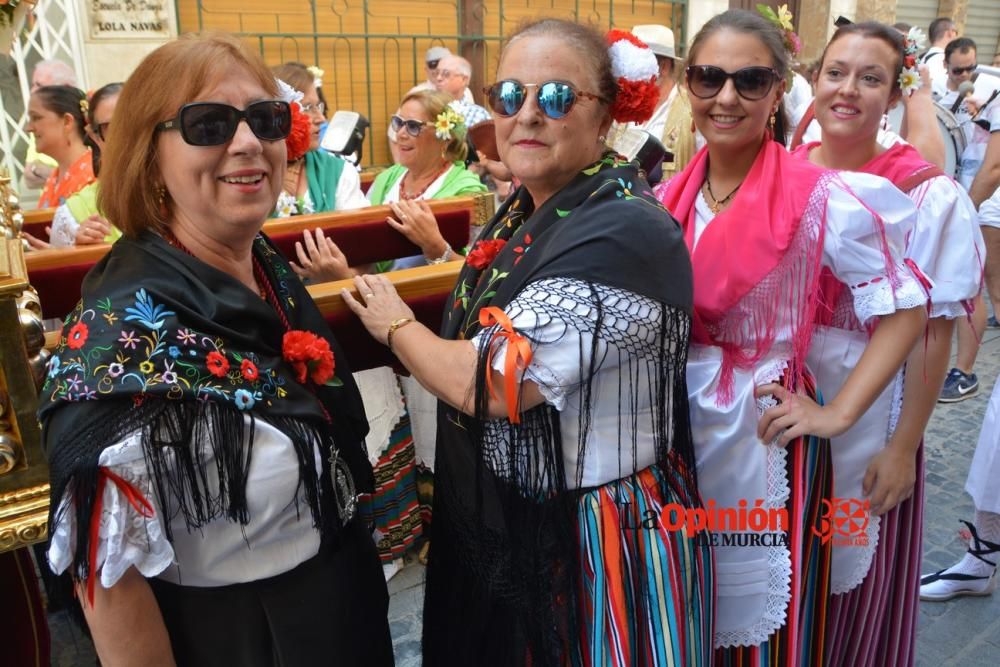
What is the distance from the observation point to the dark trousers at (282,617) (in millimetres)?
1458

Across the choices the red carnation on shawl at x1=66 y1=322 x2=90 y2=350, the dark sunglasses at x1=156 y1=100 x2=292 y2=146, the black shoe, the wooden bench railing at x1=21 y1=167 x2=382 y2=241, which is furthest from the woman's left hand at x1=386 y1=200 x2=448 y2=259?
the black shoe

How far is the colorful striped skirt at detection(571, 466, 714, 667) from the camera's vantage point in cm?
167

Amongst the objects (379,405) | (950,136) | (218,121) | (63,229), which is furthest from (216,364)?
(950,136)

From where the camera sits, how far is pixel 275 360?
1.46m

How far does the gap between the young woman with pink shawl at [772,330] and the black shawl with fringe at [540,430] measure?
0.21 meters

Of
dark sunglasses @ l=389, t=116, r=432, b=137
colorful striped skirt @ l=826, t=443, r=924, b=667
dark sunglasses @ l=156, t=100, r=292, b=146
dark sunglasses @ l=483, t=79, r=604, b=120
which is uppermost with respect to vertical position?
dark sunglasses @ l=483, t=79, r=604, b=120

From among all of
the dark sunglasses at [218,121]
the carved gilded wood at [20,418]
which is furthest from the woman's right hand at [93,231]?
the dark sunglasses at [218,121]

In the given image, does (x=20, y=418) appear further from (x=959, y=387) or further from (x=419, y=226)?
(x=959, y=387)

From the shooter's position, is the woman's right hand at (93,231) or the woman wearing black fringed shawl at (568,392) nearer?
the woman wearing black fringed shawl at (568,392)

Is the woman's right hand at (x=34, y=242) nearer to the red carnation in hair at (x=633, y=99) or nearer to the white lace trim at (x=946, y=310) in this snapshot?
the red carnation in hair at (x=633, y=99)

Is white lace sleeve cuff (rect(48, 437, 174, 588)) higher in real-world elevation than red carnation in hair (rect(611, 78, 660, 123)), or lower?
lower

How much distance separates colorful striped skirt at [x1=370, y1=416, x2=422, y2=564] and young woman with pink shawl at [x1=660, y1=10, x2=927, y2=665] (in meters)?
1.88

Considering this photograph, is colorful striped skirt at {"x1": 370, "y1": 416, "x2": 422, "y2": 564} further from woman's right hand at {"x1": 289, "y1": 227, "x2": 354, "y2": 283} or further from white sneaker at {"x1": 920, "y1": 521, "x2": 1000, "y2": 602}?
white sneaker at {"x1": 920, "y1": 521, "x2": 1000, "y2": 602}

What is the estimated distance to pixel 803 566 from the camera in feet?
6.57
